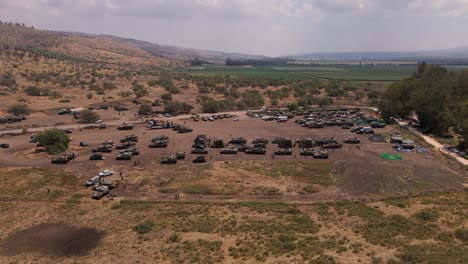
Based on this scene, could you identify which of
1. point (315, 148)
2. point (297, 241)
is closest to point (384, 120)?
point (315, 148)

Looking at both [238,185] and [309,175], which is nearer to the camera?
[238,185]

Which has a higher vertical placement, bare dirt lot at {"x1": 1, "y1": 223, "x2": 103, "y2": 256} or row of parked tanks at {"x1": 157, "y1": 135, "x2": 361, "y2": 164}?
row of parked tanks at {"x1": 157, "y1": 135, "x2": 361, "y2": 164}

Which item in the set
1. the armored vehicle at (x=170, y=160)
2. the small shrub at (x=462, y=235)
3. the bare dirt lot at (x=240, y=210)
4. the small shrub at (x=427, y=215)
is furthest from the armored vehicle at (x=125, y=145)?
the small shrub at (x=462, y=235)

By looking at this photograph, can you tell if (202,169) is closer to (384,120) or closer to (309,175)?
(309,175)

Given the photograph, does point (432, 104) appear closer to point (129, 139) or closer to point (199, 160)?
point (199, 160)

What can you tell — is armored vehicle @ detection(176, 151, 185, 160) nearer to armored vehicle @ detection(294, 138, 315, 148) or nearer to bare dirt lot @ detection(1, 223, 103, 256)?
armored vehicle @ detection(294, 138, 315, 148)

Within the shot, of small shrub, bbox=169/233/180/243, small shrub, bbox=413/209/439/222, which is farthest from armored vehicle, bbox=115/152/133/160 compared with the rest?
small shrub, bbox=413/209/439/222

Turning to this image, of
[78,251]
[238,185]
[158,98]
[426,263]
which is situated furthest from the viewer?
[158,98]

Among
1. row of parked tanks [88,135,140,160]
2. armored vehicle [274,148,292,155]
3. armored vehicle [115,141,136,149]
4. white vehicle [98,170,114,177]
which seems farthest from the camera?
armored vehicle [115,141,136,149]
